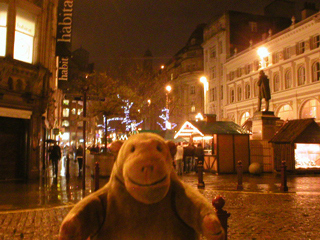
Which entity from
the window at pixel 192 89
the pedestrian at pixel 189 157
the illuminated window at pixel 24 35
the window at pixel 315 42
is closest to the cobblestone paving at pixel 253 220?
the illuminated window at pixel 24 35

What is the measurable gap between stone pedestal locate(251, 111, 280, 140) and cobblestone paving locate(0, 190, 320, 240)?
981 cm

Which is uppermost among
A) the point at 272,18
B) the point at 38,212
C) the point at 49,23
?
the point at 272,18

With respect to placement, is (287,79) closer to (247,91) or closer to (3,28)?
(247,91)

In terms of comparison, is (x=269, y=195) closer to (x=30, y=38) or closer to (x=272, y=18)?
(x=30, y=38)

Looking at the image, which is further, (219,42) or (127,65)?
(219,42)

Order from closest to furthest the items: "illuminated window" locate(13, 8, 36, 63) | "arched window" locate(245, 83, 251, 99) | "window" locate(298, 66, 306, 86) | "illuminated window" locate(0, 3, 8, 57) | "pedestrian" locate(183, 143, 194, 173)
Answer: "illuminated window" locate(0, 3, 8, 57) < "illuminated window" locate(13, 8, 36, 63) < "pedestrian" locate(183, 143, 194, 173) < "window" locate(298, 66, 306, 86) < "arched window" locate(245, 83, 251, 99)

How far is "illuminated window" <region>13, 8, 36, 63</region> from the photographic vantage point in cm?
1432

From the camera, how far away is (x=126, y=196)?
251 centimetres

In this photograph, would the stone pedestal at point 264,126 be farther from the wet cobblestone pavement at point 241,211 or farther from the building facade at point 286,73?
the building facade at point 286,73

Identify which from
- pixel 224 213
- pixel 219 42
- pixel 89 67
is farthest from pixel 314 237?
pixel 89 67

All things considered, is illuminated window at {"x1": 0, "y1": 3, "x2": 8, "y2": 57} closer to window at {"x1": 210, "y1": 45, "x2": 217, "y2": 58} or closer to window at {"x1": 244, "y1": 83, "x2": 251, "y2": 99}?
window at {"x1": 244, "y1": 83, "x2": 251, "y2": 99}

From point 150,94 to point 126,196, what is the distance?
3376 centimetres

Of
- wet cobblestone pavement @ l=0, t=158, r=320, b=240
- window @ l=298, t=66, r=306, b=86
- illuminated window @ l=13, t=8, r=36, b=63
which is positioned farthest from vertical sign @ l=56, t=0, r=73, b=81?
window @ l=298, t=66, r=306, b=86

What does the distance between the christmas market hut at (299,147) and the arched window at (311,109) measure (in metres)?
13.9
